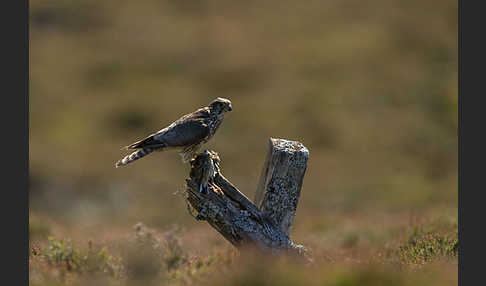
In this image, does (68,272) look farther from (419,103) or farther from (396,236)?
(419,103)

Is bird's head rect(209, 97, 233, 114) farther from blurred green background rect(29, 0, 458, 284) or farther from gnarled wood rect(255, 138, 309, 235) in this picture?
blurred green background rect(29, 0, 458, 284)

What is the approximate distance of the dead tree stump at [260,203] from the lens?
8.60 metres

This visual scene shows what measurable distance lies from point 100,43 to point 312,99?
649 inches

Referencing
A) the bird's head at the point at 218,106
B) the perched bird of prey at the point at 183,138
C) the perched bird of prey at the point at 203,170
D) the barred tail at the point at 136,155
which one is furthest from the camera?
the bird's head at the point at 218,106

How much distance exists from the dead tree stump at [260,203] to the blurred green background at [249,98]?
6181 millimetres

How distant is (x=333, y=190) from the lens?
25.5 metres

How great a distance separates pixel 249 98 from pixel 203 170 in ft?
85.8

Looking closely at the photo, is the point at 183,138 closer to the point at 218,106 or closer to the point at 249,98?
the point at 218,106

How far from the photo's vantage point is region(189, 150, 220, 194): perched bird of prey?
876cm

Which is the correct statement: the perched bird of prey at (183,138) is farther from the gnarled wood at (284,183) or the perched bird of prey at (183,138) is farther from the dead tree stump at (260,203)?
the gnarled wood at (284,183)

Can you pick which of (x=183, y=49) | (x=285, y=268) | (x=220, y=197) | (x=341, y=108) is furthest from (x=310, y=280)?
(x=183, y=49)

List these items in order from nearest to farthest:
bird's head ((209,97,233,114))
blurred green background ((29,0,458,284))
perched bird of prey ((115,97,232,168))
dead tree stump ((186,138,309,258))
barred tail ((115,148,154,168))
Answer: dead tree stump ((186,138,309,258)) < barred tail ((115,148,154,168)) < perched bird of prey ((115,97,232,168)) < bird's head ((209,97,233,114)) < blurred green background ((29,0,458,284))

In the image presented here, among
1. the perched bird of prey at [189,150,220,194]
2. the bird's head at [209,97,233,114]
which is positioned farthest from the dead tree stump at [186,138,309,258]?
the bird's head at [209,97,233,114]

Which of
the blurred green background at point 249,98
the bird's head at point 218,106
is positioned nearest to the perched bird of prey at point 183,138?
the bird's head at point 218,106
